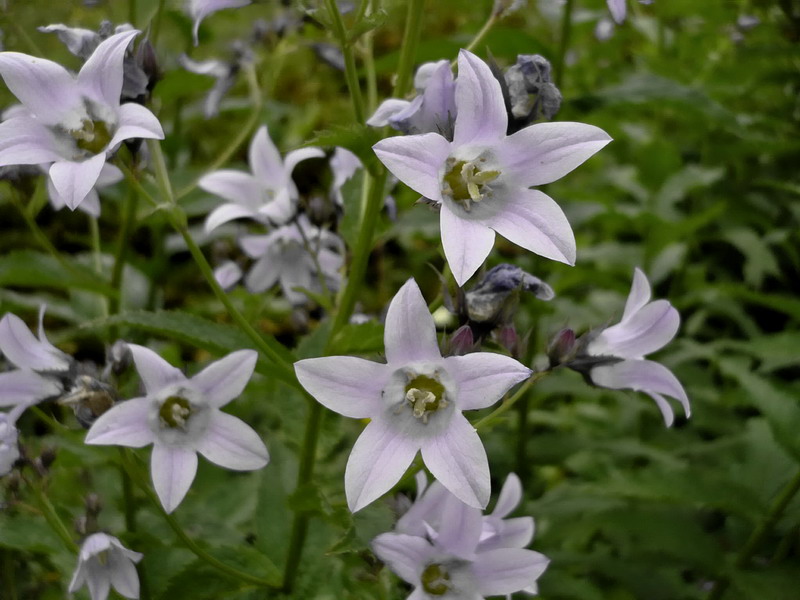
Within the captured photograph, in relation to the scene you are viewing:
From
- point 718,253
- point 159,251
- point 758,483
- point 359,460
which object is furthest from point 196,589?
point 718,253

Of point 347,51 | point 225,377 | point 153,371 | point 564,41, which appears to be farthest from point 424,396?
point 564,41

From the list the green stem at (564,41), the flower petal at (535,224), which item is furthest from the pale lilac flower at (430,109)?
the green stem at (564,41)

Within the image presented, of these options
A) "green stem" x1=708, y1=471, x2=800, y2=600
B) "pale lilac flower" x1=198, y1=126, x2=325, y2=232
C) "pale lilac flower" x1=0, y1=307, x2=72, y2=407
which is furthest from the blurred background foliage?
"pale lilac flower" x1=198, y1=126, x2=325, y2=232

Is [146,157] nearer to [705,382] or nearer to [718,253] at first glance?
[705,382]

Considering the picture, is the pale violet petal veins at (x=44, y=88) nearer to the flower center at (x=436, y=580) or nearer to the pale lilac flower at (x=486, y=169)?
the pale lilac flower at (x=486, y=169)

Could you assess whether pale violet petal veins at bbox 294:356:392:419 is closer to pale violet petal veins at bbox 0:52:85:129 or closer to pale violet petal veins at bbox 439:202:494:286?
pale violet petal veins at bbox 439:202:494:286

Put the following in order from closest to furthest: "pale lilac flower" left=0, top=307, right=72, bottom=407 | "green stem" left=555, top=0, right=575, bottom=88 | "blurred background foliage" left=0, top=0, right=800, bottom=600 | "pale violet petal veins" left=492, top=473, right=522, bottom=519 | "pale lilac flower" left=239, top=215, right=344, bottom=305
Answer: "pale lilac flower" left=0, top=307, right=72, bottom=407 < "pale violet petal veins" left=492, top=473, right=522, bottom=519 < "blurred background foliage" left=0, top=0, right=800, bottom=600 < "pale lilac flower" left=239, top=215, right=344, bottom=305 < "green stem" left=555, top=0, right=575, bottom=88
